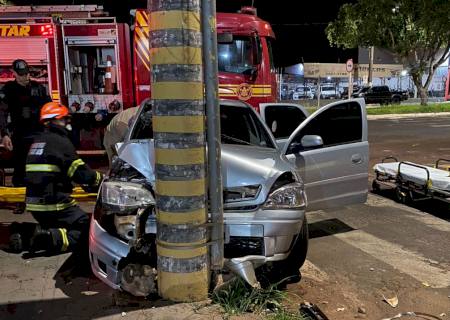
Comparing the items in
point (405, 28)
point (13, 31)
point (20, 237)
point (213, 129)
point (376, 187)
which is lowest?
point (376, 187)

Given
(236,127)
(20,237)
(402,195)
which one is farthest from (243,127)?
(402,195)

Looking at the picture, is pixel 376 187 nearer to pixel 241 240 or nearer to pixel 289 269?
pixel 289 269

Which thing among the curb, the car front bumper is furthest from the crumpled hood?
the curb

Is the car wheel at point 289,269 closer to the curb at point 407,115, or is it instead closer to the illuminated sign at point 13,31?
the illuminated sign at point 13,31

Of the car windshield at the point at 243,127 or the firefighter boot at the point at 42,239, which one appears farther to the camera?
the car windshield at the point at 243,127

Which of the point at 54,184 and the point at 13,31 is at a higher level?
the point at 13,31

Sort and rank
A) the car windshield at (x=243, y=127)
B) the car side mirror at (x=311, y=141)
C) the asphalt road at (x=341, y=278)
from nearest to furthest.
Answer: the asphalt road at (x=341, y=278)
the car side mirror at (x=311, y=141)
the car windshield at (x=243, y=127)

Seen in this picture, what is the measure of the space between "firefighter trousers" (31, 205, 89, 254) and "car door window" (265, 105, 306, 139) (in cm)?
276

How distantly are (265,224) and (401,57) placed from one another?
24128 mm

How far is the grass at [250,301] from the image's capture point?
346 centimetres

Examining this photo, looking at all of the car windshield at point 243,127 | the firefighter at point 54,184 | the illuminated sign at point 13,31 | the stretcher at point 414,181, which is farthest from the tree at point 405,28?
the firefighter at point 54,184

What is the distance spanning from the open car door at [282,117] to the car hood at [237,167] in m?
2.35

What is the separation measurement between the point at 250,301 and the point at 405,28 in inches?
938

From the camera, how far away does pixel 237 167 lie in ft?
12.8
